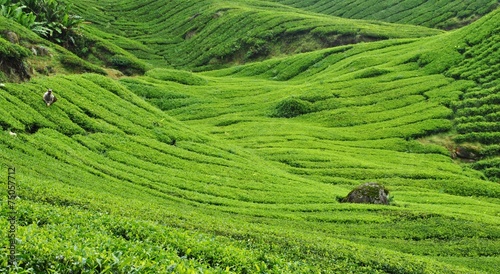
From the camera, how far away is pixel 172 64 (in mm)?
80188

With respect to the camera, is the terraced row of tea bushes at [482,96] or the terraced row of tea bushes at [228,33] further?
the terraced row of tea bushes at [228,33]

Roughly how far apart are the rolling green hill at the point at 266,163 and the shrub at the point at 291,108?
149 mm

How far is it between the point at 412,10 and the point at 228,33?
41899 millimetres

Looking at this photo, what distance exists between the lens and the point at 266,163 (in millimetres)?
38938

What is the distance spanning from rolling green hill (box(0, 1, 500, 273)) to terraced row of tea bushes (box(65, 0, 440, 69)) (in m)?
2.53

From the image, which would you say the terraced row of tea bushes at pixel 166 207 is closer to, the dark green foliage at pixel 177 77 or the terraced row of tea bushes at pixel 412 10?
the dark green foliage at pixel 177 77

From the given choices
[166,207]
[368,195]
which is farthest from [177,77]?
[166,207]

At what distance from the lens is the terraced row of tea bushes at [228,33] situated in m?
77.4

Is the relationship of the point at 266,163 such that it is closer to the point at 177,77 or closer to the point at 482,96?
the point at 482,96

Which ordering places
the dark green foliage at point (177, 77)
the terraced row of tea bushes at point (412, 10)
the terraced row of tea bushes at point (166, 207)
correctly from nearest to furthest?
the terraced row of tea bushes at point (166, 207) → the dark green foliage at point (177, 77) → the terraced row of tea bushes at point (412, 10)

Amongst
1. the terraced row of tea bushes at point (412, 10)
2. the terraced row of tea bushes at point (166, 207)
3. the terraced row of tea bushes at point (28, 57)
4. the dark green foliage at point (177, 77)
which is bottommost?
the terraced row of tea bushes at point (166, 207)

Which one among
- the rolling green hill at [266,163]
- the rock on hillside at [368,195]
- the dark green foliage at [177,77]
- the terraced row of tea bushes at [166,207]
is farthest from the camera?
the dark green foliage at [177,77]

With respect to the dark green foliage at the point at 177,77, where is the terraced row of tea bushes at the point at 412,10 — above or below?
above

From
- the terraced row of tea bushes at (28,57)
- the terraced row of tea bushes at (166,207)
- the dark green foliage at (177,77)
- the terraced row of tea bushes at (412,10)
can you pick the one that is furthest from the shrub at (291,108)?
the terraced row of tea bushes at (412,10)
